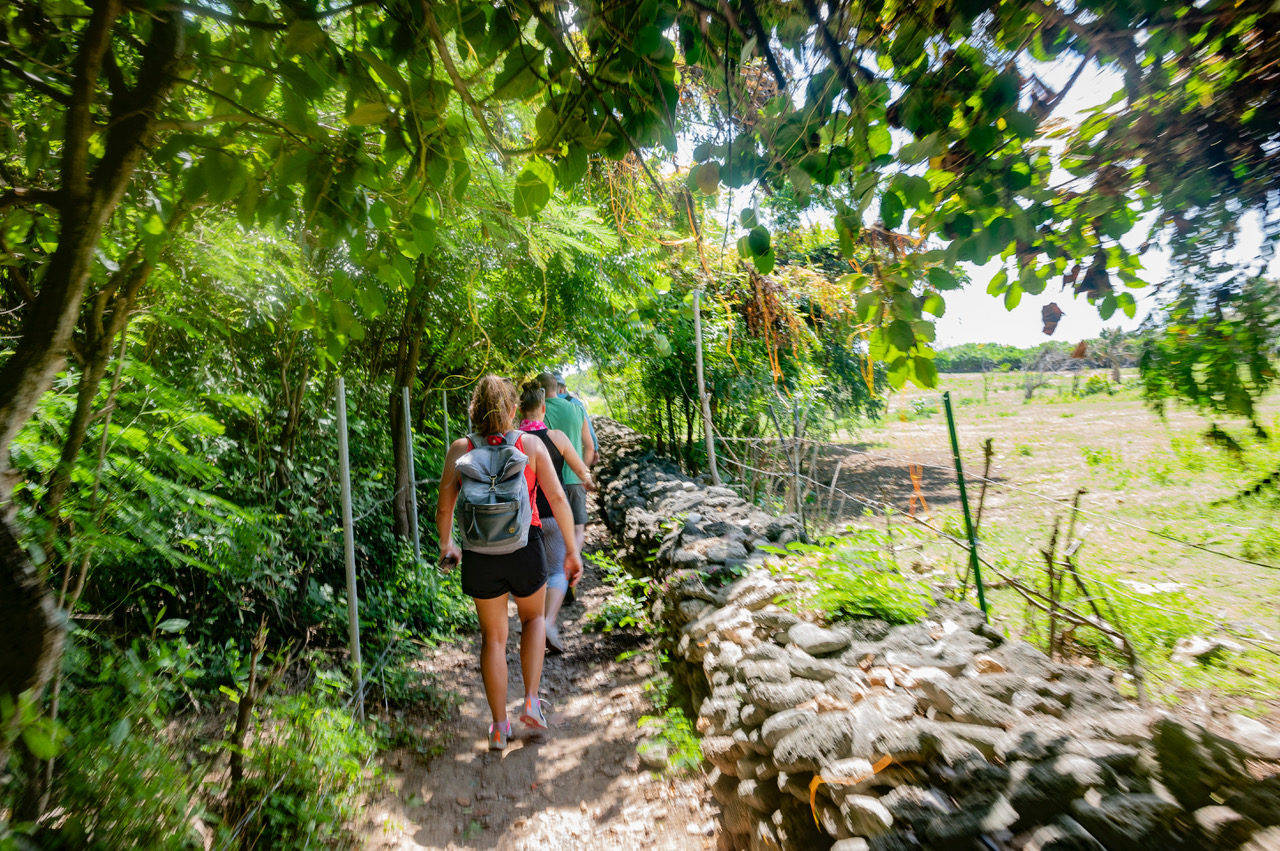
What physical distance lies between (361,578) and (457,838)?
94.2 inches

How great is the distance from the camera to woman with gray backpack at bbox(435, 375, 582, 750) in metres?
2.96

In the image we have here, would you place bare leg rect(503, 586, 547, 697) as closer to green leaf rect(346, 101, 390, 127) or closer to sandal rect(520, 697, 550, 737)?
sandal rect(520, 697, 550, 737)

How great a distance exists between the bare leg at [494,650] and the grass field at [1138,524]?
2375 mm

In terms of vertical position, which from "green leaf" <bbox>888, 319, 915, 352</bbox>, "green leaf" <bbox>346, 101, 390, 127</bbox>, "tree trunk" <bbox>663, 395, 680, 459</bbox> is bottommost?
"tree trunk" <bbox>663, 395, 680, 459</bbox>

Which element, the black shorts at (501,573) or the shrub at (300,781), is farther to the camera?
the black shorts at (501,573)

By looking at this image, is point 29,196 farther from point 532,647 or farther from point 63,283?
point 532,647

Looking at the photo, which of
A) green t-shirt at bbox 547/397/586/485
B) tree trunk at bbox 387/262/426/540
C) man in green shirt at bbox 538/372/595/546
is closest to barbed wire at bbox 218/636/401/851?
tree trunk at bbox 387/262/426/540

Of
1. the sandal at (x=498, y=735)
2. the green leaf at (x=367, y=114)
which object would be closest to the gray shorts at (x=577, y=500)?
the sandal at (x=498, y=735)

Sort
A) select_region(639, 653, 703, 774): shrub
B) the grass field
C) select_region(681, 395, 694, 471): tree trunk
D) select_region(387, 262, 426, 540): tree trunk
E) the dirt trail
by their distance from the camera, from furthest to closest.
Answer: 1. select_region(681, 395, 694, 471): tree trunk
2. select_region(387, 262, 426, 540): tree trunk
3. the grass field
4. select_region(639, 653, 703, 774): shrub
5. the dirt trail

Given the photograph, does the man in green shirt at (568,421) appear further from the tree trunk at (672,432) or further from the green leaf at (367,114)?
the green leaf at (367,114)

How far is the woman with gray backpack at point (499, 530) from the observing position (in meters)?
2.96

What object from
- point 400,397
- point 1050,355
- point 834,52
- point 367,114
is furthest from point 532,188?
point 1050,355

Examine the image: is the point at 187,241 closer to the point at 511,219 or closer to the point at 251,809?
the point at 511,219

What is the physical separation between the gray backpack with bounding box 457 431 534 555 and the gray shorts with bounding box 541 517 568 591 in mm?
1090
